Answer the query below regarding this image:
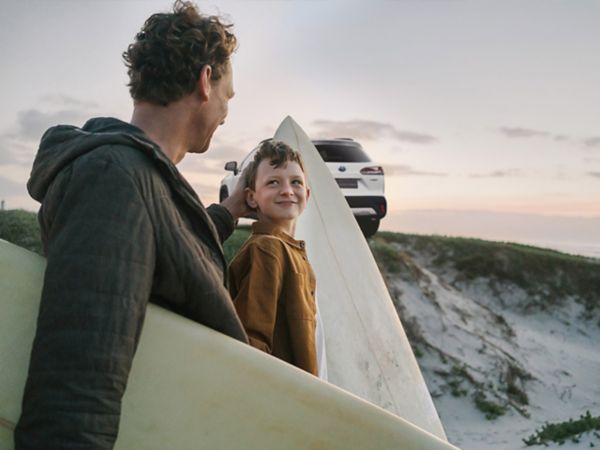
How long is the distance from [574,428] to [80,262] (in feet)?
21.3

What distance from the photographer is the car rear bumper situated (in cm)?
953

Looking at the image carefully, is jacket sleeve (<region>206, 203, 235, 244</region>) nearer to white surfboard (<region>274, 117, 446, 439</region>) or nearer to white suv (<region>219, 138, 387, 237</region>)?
white surfboard (<region>274, 117, 446, 439</region>)

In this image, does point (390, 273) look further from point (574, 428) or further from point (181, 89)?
point (181, 89)

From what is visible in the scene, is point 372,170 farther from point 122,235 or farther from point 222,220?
point 122,235

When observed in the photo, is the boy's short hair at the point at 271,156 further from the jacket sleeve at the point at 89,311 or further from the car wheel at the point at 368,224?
the car wheel at the point at 368,224

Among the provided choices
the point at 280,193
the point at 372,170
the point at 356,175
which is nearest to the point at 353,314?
the point at 280,193

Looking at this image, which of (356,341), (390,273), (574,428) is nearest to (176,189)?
(356,341)

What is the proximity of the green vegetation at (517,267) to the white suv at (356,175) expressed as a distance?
307 centimetres

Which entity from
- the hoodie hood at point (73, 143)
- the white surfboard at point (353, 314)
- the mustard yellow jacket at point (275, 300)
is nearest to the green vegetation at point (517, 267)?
the white surfboard at point (353, 314)

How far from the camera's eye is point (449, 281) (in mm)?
12492

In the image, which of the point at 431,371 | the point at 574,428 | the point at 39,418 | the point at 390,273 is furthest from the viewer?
the point at 390,273

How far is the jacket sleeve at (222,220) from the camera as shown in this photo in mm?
2840

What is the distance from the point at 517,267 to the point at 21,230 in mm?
9301

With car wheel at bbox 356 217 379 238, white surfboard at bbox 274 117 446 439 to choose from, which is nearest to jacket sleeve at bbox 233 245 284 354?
white surfboard at bbox 274 117 446 439
